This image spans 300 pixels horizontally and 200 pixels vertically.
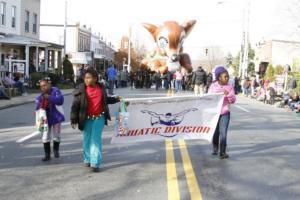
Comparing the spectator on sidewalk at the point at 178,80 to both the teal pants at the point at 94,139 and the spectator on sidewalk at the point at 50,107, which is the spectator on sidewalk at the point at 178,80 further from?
the teal pants at the point at 94,139

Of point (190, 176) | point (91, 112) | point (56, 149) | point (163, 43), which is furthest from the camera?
point (163, 43)

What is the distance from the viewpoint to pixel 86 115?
26.2 ft

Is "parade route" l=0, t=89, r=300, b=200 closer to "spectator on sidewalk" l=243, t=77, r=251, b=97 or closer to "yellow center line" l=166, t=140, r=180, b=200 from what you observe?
"yellow center line" l=166, t=140, r=180, b=200

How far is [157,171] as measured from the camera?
8219 mm

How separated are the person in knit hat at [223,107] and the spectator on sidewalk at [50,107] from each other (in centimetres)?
297

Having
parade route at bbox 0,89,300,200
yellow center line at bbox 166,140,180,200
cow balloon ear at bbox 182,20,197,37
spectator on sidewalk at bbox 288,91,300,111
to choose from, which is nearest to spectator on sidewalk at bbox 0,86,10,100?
parade route at bbox 0,89,300,200

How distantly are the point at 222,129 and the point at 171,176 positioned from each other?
6.83ft

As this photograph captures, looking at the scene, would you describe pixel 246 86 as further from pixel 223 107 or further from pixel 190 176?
pixel 190 176

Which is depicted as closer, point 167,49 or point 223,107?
point 223,107

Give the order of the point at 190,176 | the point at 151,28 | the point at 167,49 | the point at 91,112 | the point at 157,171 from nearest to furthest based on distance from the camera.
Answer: the point at 190,176 → the point at 91,112 → the point at 157,171 → the point at 167,49 → the point at 151,28

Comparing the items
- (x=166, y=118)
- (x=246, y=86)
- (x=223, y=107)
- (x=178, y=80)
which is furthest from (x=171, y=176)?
(x=246, y=86)

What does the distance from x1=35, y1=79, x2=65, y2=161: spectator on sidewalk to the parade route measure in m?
0.39

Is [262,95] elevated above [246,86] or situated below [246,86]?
below

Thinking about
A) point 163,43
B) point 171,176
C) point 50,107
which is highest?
point 163,43
